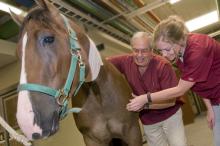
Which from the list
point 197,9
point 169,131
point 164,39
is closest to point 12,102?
point 169,131

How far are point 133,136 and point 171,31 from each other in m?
0.77

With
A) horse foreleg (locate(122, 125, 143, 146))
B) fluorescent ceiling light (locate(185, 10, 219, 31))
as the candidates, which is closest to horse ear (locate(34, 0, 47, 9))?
horse foreleg (locate(122, 125, 143, 146))

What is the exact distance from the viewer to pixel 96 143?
6.68 ft

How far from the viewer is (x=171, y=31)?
5.97ft

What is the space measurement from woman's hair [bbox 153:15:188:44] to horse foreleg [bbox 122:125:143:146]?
635 mm

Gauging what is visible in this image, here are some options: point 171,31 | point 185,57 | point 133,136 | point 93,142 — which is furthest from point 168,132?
point 171,31

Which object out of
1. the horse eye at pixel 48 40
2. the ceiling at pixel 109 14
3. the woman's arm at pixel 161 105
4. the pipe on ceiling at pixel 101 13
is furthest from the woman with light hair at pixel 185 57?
the pipe on ceiling at pixel 101 13

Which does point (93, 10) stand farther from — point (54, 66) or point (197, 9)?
point (197, 9)

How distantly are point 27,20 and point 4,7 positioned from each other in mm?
Result: 1640

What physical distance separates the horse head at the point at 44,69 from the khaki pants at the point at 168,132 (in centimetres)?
107

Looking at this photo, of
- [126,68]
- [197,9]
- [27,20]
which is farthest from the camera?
[197,9]

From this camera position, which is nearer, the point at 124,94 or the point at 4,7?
the point at 124,94

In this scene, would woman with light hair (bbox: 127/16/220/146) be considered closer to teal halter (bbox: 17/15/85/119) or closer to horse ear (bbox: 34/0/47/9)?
A: teal halter (bbox: 17/15/85/119)

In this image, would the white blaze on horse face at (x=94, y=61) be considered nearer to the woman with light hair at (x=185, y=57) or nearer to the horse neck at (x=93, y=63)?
the horse neck at (x=93, y=63)
